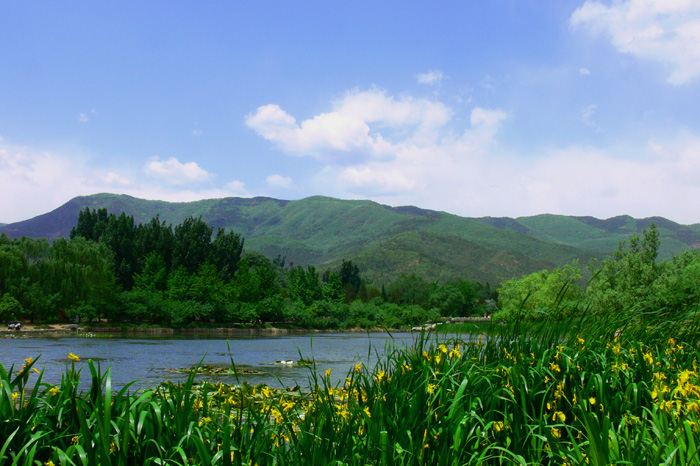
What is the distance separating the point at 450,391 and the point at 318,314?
87.5 metres

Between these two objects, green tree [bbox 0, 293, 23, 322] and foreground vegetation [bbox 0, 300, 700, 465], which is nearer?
foreground vegetation [bbox 0, 300, 700, 465]

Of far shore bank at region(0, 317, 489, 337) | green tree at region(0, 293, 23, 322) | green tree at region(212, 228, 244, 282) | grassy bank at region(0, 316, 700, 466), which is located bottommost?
far shore bank at region(0, 317, 489, 337)

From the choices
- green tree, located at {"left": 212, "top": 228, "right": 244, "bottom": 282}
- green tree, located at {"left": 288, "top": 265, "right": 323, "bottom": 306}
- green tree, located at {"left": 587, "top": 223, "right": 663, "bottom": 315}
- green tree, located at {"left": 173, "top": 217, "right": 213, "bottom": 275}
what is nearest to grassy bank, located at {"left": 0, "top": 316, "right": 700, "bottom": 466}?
green tree, located at {"left": 587, "top": 223, "right": 663, "bottom": 315}

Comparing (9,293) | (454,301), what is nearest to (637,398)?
(9,293)

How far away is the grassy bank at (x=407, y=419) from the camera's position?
4.02 m

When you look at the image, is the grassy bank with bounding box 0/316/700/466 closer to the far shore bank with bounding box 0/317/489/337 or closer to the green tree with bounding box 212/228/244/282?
the far shore bank with bounding box 0/317/489/337

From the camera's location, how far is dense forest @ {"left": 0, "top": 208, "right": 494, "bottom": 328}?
172 feet

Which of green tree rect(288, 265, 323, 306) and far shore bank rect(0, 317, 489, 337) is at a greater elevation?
green tree rect(288, 265, 323, 306)

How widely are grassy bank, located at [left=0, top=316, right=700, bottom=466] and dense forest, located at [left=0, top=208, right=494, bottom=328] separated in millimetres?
37843

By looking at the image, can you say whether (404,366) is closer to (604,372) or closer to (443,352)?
(443,352)

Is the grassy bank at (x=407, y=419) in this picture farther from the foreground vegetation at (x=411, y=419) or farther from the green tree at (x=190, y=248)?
the green tree at (x=190, y=248)

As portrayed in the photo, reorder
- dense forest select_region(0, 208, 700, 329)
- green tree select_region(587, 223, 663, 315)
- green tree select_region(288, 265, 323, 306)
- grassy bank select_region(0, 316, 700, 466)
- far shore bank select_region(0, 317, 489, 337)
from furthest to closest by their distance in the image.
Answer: green tree select_region(288, 265, 323, 306)
far shore bank select_region(0, 317, 489, 337)
dense forest select_region(0, 208, 700, 329)
green tree select_region(587, 223, 663, 315)
grassy bank select_region(0, 316, 700, 466)

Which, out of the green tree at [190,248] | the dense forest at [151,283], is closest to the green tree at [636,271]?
the dense forest at [151,283]

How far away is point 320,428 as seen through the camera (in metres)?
4.46
